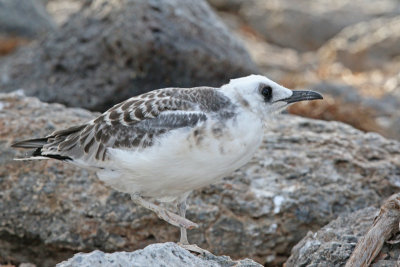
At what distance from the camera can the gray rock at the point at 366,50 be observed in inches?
876

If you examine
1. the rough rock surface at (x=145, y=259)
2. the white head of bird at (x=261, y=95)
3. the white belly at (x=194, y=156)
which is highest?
the white head of bird at (x=261, y=95)

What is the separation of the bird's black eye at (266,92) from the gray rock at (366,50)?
15396 mm

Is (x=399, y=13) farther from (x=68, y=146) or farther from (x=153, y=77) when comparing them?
(x=68, y=146)

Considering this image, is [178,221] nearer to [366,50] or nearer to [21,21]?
[21,21]

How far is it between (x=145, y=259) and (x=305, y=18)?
22.7 meters

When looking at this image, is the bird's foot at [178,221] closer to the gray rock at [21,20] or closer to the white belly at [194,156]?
the white belly at [194,156]

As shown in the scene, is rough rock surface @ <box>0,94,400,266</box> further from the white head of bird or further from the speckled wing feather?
the white head of bird

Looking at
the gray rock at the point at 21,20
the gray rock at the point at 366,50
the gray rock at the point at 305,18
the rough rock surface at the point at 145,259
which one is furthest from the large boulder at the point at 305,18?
the rough rock surface at the point at 145,259

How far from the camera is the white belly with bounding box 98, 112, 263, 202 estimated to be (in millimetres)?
6855

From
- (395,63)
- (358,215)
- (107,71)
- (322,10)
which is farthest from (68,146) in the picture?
(322,10)

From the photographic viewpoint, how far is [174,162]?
6922 millimetres

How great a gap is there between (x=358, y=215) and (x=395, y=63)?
1569cm

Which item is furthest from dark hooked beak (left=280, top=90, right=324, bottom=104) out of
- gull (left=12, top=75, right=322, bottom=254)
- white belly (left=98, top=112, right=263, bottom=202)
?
white belly (left=98, top=112, right=263, bottom=202)

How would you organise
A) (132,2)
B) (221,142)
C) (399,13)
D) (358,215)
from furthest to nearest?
(399,13)
(132,2)
(358,215)
(221,142)
